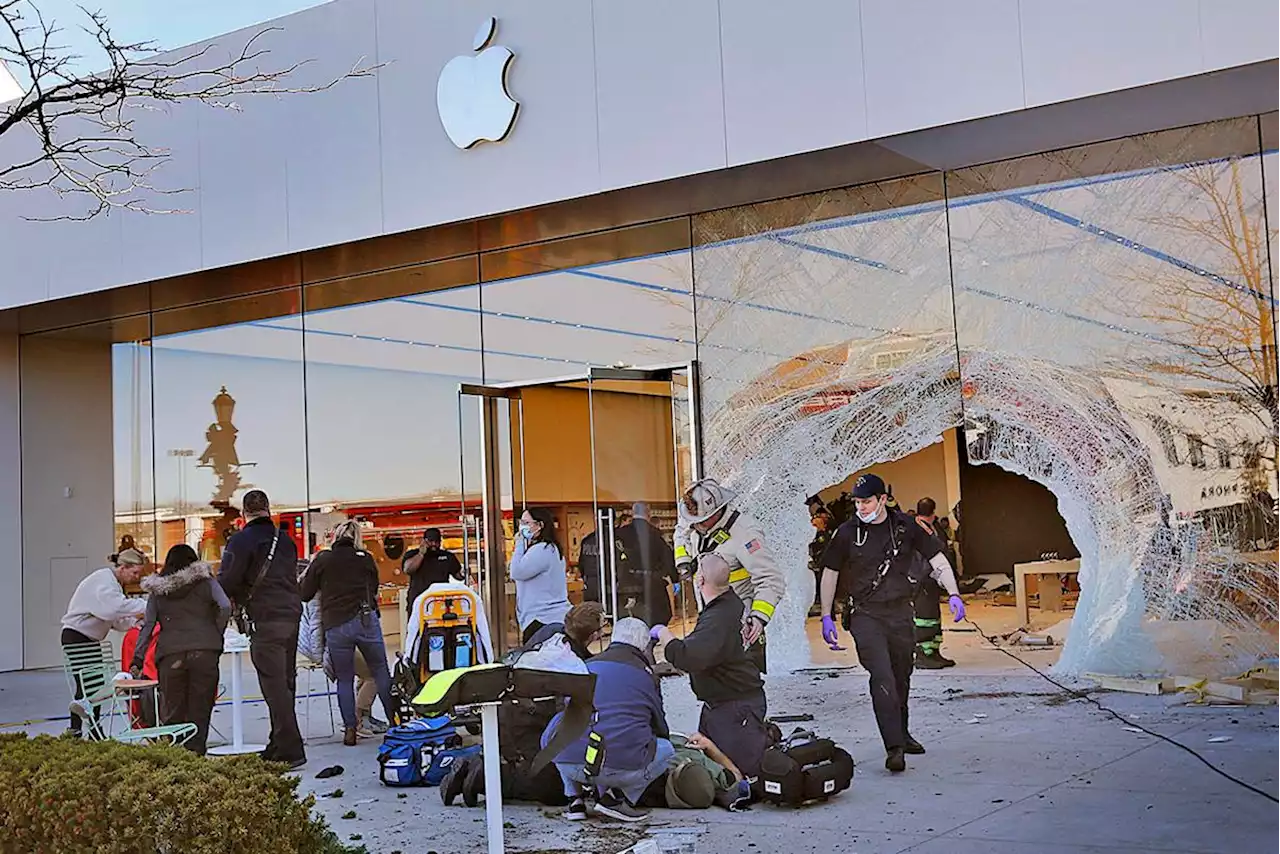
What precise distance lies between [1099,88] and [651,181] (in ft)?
9.76

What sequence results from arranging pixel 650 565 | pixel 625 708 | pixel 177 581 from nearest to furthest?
pixel 625 708
pixel 177 581
pixel 650 565

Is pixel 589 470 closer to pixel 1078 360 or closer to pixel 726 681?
pixel 726 681

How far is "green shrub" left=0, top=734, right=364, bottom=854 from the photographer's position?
15.4 feet

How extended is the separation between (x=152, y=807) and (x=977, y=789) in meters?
4.52

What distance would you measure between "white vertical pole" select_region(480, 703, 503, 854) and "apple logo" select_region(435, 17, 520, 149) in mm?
5222

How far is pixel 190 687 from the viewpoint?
8.81 meters

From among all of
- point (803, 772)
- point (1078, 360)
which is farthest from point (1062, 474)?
point (803, 772)

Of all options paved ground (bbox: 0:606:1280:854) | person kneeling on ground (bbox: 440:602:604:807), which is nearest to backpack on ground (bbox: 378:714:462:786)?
paved ground (bbox: 0:606:1280:854)

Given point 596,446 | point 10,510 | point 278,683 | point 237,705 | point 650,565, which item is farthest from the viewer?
point 10,510

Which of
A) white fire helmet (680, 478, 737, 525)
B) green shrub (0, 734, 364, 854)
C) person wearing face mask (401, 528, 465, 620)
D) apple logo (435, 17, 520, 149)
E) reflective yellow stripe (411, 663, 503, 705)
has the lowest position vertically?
green shrub (0, 734, 364, 854)

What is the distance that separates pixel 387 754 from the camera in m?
8.48

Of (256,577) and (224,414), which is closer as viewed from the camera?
(256,577)

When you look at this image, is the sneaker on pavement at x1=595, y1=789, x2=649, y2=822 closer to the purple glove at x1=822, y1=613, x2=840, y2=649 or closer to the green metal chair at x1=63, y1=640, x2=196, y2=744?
the purple glove at x1=822, y1=613, x2=840, y2=649

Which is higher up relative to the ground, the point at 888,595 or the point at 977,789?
the point at 888,595
